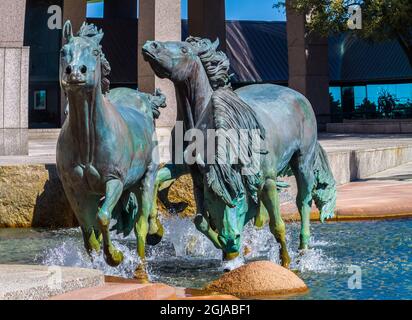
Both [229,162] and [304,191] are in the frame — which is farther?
[304,191]

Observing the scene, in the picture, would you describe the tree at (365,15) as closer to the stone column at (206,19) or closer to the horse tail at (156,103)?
the stone column at (206,19)

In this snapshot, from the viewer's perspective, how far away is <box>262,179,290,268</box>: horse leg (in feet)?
21.5

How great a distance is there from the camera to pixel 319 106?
36.5m

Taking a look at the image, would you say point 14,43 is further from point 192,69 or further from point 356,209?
point 192,69

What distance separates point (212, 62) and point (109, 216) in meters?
1.68

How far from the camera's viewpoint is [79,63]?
5.48m

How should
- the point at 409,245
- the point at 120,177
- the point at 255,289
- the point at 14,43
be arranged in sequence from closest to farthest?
the point at 255,289 < the point at 120,177 < the point at 409,245 < the point at 14,43

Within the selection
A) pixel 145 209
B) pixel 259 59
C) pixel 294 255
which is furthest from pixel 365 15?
pixel 145 209

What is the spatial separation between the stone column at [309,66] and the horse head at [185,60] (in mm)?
27858

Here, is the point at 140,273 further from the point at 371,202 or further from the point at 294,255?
the point at 371,202

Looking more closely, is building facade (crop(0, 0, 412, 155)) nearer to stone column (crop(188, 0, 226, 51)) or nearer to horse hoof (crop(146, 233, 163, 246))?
stone column (crop(188, 0, 226, 51))

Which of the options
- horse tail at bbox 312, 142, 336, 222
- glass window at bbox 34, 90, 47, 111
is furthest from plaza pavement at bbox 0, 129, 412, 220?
glass window at bbox 34, 90, 47, 111

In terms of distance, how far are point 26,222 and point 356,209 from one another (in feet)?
15.8
